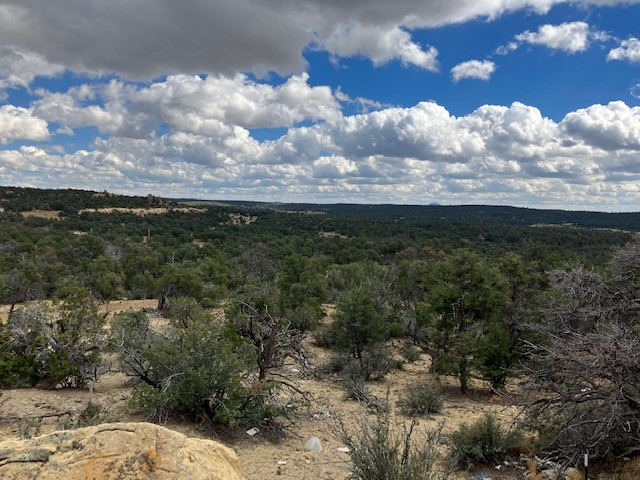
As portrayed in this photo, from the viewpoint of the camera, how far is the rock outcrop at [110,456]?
11.5ft

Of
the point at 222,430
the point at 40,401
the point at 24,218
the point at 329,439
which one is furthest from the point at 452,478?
the point at 24,218

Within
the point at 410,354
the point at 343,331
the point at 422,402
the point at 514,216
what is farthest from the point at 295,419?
the point at 514,216

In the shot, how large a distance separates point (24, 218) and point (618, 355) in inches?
2888

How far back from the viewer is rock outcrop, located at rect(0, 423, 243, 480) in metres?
3.51

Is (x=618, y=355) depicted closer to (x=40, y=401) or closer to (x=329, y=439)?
(x=329, y=439)

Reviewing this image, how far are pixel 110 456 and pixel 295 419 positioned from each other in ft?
22.1

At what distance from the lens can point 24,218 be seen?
207 feet

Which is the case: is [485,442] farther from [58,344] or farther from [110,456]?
[58,344]

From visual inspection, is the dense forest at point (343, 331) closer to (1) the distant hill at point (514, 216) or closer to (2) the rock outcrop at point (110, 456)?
(2) the rock outcrop at point (110, 456)

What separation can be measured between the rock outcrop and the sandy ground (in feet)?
7.00

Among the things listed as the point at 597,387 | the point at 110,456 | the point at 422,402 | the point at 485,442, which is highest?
the point at 110,456

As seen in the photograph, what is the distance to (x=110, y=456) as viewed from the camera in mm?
3613

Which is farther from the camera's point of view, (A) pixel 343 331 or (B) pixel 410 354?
(B) pixel 410 354

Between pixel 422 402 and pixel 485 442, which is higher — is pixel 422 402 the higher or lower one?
the lower one
